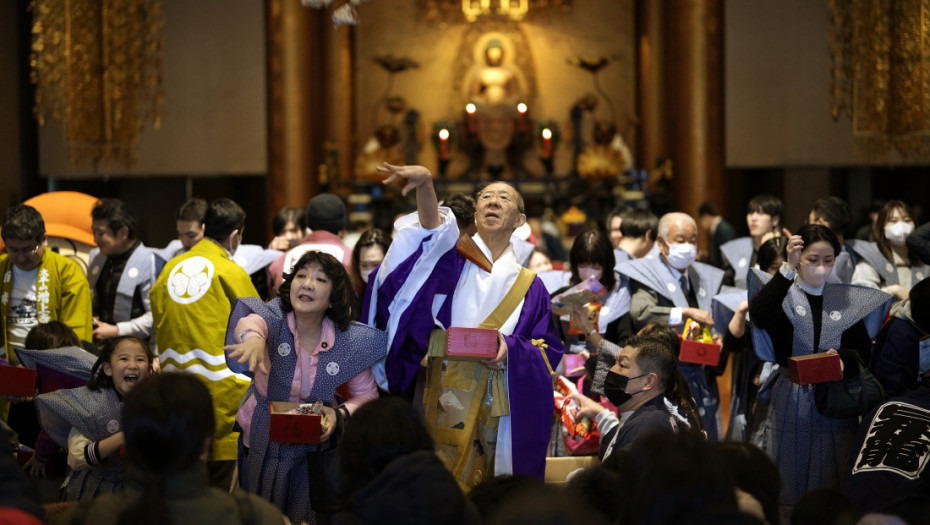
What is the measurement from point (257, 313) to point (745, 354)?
9.43 ft

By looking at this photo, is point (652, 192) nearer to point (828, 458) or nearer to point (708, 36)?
point (708, 36)

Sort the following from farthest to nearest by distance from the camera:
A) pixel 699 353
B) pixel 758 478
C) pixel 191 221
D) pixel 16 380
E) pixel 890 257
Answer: pixel 890 257 → pixel 191 221 → pixel 699 353 → pixel 16 380 → pixel 758 478

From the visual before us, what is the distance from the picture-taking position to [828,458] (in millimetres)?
4363

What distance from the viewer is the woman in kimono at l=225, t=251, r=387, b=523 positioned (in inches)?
142

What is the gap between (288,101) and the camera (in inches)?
460

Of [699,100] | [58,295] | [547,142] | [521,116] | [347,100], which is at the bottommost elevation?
[58,295]

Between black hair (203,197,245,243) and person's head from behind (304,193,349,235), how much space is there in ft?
1.67

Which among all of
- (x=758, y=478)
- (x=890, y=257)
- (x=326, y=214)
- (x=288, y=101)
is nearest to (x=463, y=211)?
(x=326, y=214)

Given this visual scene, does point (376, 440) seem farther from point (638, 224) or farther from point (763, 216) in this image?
point (763, 216)

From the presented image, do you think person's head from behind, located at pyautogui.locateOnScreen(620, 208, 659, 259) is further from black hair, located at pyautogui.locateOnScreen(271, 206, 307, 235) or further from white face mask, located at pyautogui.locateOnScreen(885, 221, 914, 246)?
black hair, located at pyautogui.locateOnScreen(271, 206, 307, 235)

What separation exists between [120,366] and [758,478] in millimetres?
2340

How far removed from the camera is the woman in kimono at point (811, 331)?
436cm

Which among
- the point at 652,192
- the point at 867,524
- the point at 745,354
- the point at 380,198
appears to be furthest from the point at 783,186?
the point at 867,524

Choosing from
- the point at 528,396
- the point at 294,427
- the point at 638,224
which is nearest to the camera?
the point at 294,427
